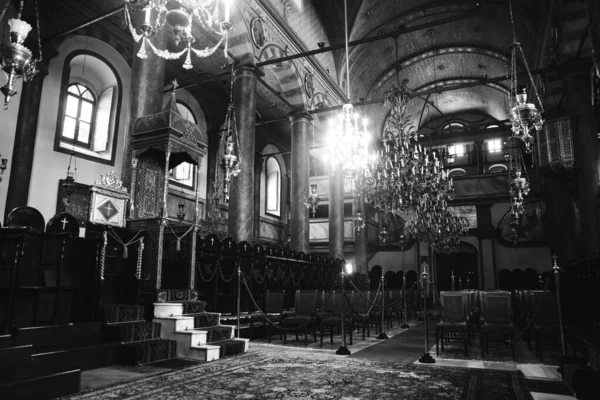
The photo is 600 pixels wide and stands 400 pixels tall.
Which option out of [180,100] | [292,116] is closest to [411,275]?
[292,116]

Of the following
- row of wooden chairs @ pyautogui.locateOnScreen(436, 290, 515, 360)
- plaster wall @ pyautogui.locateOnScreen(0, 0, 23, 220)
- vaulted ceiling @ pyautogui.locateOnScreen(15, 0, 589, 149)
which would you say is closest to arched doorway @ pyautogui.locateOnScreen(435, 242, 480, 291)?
vaulted ceiling @ pyautogui.locateOnScreen(15, 0, 589, 149)

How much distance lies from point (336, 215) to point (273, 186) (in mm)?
6506

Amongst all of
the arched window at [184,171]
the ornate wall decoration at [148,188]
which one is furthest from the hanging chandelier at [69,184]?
the ornate wall decoration at [148,188]

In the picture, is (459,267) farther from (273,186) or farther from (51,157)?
(51,157)

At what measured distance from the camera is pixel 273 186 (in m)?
20.2

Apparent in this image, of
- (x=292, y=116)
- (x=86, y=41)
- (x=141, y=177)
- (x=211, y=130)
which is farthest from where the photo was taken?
(x=211, y=130)

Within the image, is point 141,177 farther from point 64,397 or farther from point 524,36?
point 524,36

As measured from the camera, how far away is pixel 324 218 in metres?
18.0

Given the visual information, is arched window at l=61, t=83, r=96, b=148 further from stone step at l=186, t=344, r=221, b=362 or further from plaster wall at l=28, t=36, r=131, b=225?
stone step at l=186, t=344, r=221, b=362

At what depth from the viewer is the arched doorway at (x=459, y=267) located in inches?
748

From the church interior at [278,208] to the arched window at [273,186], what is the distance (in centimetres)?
11

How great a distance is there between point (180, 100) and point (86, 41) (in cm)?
365

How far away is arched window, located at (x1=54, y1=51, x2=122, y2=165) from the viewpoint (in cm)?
1066

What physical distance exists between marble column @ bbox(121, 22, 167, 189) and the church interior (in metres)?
0.04
